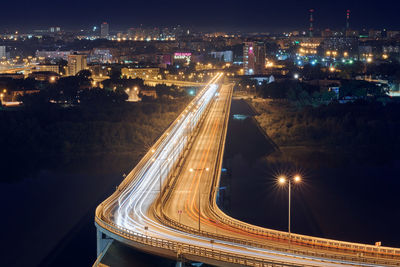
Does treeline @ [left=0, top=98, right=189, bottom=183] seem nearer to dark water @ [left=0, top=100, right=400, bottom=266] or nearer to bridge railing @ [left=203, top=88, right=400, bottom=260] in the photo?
dark water @ [left=0, top=100, right=400, bottom=266]

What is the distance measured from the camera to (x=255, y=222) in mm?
8766

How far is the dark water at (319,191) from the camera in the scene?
8.69 metres

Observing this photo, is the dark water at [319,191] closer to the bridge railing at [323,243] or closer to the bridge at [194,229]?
the bridge at [194,229]

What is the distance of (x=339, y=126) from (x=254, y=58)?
53.3ft

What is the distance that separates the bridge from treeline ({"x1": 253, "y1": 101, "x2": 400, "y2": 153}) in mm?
5859

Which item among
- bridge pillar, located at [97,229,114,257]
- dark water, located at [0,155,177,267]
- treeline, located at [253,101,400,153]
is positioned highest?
bridge pillar, located at [97,229,114,257]

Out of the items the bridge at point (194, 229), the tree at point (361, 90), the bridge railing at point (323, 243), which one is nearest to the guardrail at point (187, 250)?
the bridge at point (194, 229)

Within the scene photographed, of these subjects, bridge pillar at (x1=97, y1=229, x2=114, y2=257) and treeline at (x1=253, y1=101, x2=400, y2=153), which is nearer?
bridge pillar at (x1=97, y1=229, x2=114, y2=257)

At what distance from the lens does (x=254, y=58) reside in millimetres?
32312

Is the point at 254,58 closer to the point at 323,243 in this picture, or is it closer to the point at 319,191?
the point at 319,191

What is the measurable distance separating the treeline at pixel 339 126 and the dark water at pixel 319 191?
805mm

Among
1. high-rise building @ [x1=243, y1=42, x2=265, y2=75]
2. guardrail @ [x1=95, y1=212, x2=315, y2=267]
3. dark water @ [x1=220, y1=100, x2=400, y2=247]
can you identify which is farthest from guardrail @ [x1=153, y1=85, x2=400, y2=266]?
high-rise building @ [x1=243, y1=42, x2=265, y2=75]

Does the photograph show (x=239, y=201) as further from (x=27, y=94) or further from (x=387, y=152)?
(x=27, y=94)

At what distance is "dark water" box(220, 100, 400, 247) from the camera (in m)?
8.69
